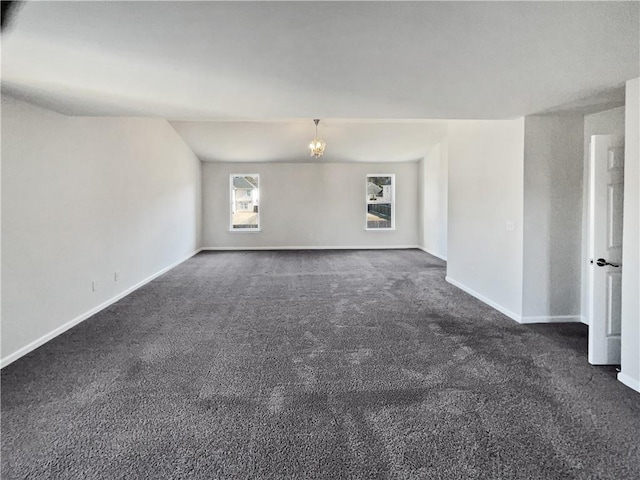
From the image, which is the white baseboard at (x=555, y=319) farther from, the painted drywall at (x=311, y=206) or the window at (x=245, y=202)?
the window at (x=245, y=202)

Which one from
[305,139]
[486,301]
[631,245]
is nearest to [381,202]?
[305,139]

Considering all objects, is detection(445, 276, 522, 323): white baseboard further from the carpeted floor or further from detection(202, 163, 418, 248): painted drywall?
detection(202, 163, 418, 248): painted drywall

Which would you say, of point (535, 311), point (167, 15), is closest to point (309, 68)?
point (167, 15)

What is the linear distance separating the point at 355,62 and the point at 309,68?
0.32m

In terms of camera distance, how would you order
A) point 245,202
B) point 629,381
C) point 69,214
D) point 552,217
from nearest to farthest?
1. point 629,381
2. point 69,214
3. point 552,217
4. point 245,202

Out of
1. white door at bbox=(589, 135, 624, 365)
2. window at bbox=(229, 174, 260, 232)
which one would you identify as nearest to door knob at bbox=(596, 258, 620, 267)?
white door at bbox=(589, 135, 624, 365)

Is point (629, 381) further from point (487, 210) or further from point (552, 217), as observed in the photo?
point (487, 210)

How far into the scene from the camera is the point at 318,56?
2285mm

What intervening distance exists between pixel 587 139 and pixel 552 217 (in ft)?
2.89

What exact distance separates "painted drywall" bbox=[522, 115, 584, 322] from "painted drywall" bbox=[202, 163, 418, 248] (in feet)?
21.8

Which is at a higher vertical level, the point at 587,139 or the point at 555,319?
the point at 587,139

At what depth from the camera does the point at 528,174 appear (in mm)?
3969

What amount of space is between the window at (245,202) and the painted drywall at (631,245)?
28.8 ft

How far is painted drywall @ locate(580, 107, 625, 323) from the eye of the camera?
3627mm
